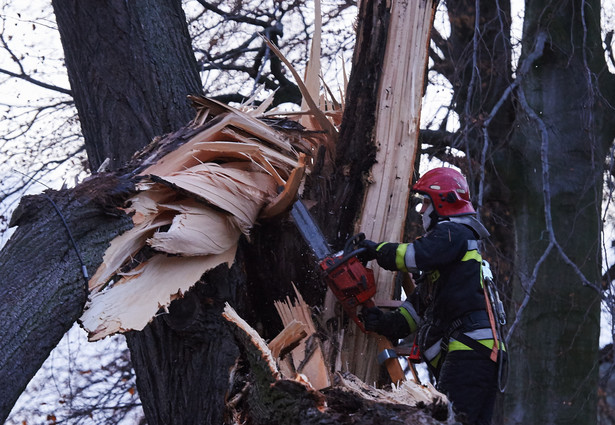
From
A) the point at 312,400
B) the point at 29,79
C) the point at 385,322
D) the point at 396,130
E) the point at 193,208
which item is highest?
the point at 29,79

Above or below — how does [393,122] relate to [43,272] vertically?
above

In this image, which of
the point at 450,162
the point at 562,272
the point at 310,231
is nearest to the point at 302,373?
the point at 310,231

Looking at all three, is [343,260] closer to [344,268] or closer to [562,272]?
[344,268]

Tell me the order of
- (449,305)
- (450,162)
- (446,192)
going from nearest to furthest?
(449,305) → (446,192) → (450,162)

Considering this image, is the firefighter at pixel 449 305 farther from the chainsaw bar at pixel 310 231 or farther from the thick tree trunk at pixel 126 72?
the thick tree trunk at pixel 126 72

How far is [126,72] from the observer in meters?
4.51

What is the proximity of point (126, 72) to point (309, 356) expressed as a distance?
2402 millimetres

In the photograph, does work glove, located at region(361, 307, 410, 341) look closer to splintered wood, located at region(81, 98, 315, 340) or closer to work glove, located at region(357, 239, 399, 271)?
work glove, located at region(357, 239, 399, 271)

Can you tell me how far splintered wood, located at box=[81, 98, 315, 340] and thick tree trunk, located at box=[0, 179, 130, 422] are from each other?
13 centimetres

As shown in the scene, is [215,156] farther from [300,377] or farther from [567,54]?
[567,54]

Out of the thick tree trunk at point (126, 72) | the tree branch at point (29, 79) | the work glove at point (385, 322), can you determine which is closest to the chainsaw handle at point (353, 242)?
the work glove at point (385, 322)

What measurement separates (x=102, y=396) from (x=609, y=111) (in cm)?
728

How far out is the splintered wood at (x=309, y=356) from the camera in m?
2.91

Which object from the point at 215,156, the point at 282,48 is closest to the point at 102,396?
the point at 282,48
